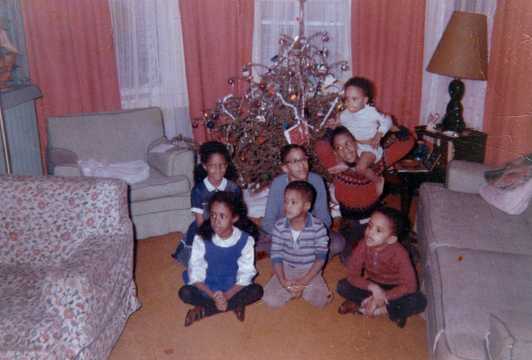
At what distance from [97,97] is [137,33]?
62 centimetres

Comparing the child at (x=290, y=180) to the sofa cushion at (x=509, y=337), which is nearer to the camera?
the sofa cushion at (x=509, y=337)

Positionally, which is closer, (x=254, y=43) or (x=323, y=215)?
(x=323, y=215)

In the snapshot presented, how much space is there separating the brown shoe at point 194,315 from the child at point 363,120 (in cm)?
141

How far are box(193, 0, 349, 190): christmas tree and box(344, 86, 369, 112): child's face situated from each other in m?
0.24

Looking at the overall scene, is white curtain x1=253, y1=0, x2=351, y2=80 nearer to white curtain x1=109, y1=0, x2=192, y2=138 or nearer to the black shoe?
white curtain x1=109, y1=0, x2=192, y2=138

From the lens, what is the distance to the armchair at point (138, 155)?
134 inches

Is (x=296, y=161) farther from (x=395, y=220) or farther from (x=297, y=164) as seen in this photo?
(x=395, y=220)

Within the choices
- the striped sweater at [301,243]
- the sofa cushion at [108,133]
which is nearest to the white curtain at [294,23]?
the sofa cushion at [108,133]

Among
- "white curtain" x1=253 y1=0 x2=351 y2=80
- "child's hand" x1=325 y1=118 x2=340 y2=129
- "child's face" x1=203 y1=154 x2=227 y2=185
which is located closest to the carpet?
"child's face" x1=203 y1=154 x2=227 y2=185

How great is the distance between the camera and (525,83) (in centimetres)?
372

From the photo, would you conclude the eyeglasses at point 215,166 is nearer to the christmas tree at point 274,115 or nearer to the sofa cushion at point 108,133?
the christmas tree at point 274,115

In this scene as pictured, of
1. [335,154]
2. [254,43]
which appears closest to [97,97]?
[254,43]

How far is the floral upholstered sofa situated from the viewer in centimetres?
212

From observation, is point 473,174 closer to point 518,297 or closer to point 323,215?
point 323,215
